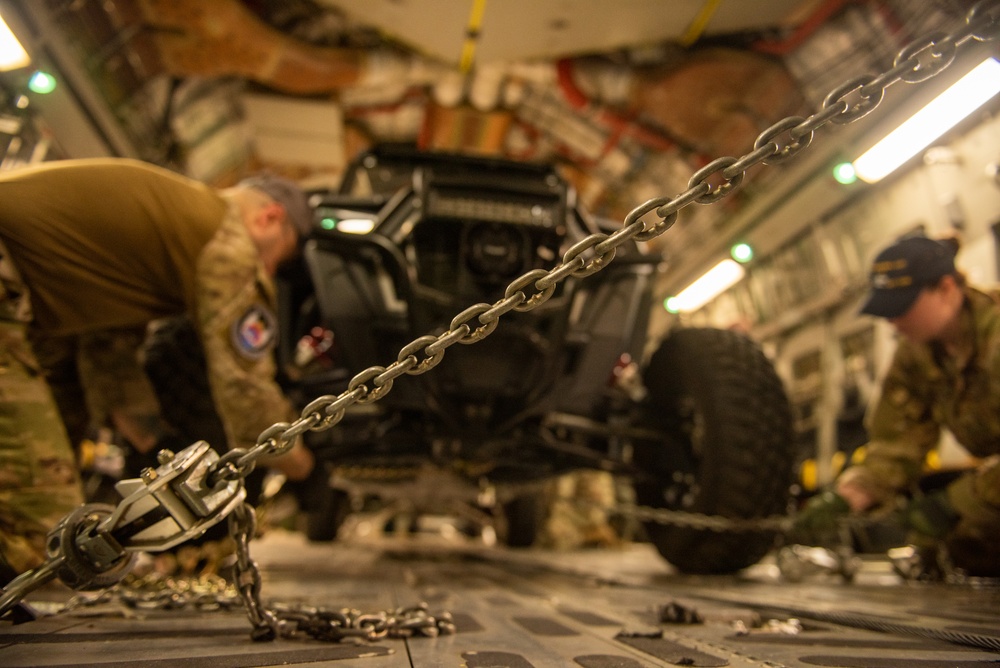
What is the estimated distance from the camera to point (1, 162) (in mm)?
3422

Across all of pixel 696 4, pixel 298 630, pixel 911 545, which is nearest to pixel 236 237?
pixel 298 630

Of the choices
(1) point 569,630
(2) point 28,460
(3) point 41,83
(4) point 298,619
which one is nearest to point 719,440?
(1) point 569,630

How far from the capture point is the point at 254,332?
182 cm

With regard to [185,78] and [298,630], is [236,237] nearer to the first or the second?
[298,630]

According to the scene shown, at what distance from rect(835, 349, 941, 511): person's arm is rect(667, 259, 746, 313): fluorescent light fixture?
3.17 m

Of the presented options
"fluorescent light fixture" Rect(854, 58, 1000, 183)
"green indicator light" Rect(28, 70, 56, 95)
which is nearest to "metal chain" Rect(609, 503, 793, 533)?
"fluorescent light fixture" Rect(854, 58, 1000, 183)

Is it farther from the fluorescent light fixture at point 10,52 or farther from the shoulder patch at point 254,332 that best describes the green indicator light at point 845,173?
the fluorescent light fixture at point 10,52

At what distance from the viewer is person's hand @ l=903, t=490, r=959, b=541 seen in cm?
241

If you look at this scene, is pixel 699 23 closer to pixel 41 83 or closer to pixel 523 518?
pixel 523 518

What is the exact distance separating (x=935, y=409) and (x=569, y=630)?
2.30 m

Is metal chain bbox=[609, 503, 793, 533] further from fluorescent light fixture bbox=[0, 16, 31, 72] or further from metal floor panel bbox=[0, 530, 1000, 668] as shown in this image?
fluorescent light fixture bbox=[0, 16, 31, 72]

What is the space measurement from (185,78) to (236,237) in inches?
138

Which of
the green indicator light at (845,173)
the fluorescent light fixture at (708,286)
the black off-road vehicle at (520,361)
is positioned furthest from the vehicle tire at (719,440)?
the fluorescent light fixture at (708,286)

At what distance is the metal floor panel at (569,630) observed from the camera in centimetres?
92
